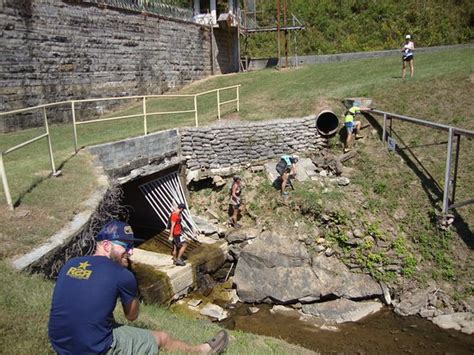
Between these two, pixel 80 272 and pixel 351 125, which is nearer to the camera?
pixel 80 272

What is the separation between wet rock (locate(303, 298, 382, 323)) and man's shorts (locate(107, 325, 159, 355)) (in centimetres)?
616

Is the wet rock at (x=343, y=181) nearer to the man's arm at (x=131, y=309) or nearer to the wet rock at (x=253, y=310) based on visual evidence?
the wet rock at (x=253, y=310)

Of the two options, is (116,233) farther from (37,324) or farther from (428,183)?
(428,183)

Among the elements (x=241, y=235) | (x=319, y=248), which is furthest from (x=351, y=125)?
(x=241, y=235)

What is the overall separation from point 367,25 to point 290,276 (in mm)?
22325

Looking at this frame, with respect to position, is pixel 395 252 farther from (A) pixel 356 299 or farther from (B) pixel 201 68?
(B) pixel 201 68

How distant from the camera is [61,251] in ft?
17.6

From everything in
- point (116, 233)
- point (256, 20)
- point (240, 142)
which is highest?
point (256, 20)

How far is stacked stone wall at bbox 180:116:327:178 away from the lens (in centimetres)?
1260

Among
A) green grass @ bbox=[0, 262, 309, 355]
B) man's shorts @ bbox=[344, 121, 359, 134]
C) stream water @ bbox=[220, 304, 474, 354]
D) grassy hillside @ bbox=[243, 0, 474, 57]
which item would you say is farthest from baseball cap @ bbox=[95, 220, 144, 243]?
grassy hillside @ bbox=[243, 0, 474, 57]

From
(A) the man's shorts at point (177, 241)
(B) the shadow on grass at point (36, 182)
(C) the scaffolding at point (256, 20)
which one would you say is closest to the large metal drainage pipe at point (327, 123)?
(A) the man's shorts at point (177, 241)

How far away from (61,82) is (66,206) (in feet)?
31.0

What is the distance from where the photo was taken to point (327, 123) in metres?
13.6

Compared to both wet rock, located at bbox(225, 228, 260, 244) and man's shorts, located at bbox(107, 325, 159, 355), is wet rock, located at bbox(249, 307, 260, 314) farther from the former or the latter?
man's shorts, located at bbox(107, 325, 159, 355)
